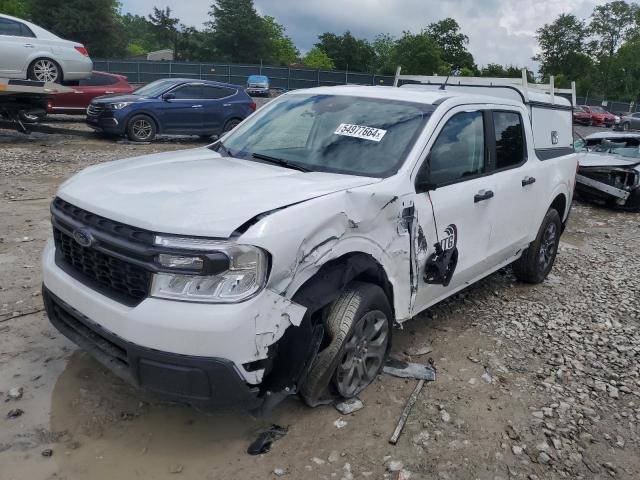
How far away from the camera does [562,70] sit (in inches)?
2968

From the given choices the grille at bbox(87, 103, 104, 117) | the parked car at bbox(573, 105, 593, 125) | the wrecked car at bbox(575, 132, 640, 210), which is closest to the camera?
the wrecked car at bbox(575, 132, 640, 210)

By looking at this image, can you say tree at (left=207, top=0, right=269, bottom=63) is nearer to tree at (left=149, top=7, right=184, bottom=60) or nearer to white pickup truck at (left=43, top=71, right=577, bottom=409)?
tree at (left=149, top=7, right=184, bottom=60)

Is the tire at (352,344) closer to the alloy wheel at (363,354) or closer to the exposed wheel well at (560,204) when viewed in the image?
the alloy wheel at (363,354)

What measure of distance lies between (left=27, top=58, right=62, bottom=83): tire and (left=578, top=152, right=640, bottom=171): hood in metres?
11.0

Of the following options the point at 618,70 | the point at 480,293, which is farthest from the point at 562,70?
the point at 480,293

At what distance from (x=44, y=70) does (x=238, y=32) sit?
60.0 m

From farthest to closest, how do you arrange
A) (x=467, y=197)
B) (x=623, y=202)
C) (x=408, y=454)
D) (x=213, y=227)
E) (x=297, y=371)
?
(x=623, y=202), (x=467, y=197), (x=408, y=454), (x=297, y=371), (x=213, y=227)

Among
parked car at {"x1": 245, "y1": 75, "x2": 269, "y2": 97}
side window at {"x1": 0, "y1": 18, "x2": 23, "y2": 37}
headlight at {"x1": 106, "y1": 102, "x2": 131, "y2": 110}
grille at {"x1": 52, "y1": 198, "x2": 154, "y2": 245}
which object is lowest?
grille at {"x1": 52, "y1": 198, "x2": 154, "y2": 245}

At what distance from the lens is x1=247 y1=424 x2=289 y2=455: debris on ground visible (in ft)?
9.50

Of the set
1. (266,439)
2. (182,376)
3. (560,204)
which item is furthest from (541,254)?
(182,376)

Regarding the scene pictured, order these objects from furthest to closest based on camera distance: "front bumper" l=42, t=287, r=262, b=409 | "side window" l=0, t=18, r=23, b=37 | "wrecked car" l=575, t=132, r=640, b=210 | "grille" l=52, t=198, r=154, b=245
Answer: "side window" l=0, t=18, r=23, b=37 < "wrecked car" l=575, t=132, r=640, b=210 < "grille" l=52, t=198, r=154, b=245 < "front bumper" l=42, t=287, r=262, b=409

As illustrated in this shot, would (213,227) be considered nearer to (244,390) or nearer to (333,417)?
(244,390)

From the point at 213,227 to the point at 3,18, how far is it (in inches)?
451

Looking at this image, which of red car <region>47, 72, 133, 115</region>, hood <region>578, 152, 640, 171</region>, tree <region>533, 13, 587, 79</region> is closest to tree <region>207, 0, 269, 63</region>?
tree <region>533, 13, 587, 79</region>
